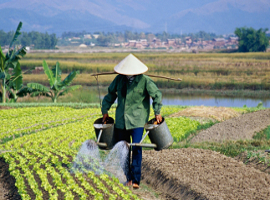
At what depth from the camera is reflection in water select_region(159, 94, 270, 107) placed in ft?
84.0

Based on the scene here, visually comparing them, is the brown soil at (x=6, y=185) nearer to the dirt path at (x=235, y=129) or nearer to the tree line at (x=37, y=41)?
the dirt path at (x=235, y=129)

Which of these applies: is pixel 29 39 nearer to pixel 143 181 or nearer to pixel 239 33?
pixel 239 33

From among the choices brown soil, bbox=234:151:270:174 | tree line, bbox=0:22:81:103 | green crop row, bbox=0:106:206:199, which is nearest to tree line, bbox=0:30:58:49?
tree line, bbox=0:22:81:103

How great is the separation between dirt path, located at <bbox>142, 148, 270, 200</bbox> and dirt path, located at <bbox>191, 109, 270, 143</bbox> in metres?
2.91

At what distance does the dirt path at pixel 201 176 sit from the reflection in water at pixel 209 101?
18.3m

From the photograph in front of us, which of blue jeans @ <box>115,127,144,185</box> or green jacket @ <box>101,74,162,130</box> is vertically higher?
green jacket @ <box>101,74,162,130</box>

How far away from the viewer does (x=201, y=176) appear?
6.26 m

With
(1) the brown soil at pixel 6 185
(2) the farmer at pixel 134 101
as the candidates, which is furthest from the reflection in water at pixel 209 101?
(2) the farmer at pixel 134 101

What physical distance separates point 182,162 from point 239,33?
6963 cm

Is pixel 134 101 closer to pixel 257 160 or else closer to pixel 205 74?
pixel 257 160

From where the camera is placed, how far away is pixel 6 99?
20578mm

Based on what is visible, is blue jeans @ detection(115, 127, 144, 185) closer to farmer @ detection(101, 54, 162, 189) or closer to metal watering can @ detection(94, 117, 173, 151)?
farmer @ detection(101, 54, 162, 189)

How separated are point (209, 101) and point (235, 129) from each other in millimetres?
15884

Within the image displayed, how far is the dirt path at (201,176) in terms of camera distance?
18.6 feet
